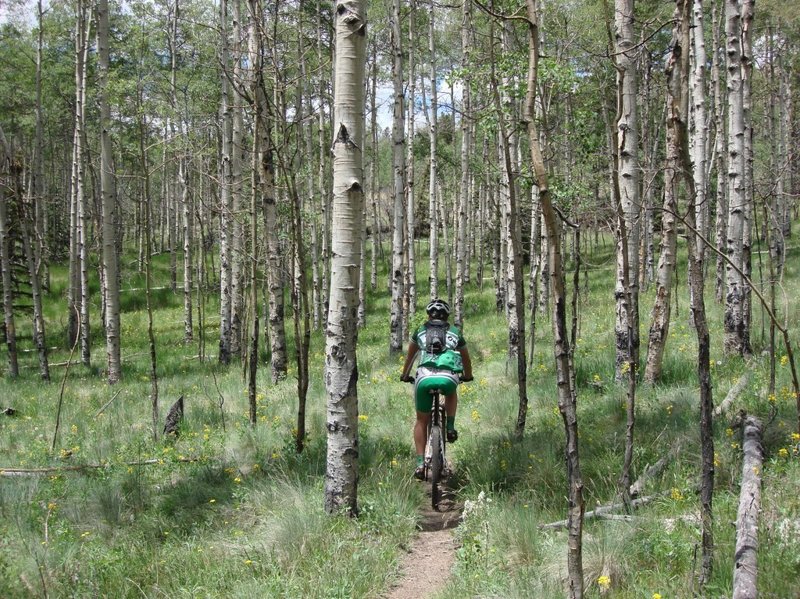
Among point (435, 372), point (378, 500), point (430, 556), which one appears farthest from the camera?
point (435, 372)

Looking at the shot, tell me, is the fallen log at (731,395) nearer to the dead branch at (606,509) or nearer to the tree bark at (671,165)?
the tree bark at (671,165)

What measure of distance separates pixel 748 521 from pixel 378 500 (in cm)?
243

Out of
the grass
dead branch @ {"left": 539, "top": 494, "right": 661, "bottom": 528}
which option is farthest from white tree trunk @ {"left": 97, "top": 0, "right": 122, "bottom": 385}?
dead branch @ {"left": 539, "top": 494, "right": 661, "bottom": 528}

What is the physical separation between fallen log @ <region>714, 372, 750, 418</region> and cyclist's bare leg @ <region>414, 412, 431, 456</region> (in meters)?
2.38

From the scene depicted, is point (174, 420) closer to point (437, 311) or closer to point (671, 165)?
point (437, 311)

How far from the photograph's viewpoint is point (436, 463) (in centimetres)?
496

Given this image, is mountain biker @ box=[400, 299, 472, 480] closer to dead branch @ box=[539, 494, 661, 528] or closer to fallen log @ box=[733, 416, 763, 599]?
dead branch @ box=[539, 494, 661, 528]

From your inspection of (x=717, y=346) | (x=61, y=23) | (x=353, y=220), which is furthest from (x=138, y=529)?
(x=61, y=23)

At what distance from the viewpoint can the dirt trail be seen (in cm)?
367

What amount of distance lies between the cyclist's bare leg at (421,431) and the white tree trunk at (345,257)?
0.98 m

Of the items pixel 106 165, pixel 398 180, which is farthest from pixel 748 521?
pixel 106 165

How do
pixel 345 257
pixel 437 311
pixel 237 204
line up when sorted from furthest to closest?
pixel 237 204 → pixel 437 311 → pixel 345 257

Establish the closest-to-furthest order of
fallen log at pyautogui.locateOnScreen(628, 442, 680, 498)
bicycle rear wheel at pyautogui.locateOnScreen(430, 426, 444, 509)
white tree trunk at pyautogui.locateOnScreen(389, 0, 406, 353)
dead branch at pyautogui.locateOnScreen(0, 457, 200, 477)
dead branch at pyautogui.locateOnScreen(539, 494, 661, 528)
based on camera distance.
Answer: dead branch at pyautogui.locateOnScreen(539, 494, 661, 528), fallen log at pyautogui.locateOnScreen(628, 442, 680, 498), bicycle rear wheel at pyautogui.locateOnScreen(430, 426, 444, 509), dead branch at pyautogui.locateOnScreen(0, 457, 200, 477), white tree trunk at pyautogui.locateOnScreen(389, 0, 406, 353)

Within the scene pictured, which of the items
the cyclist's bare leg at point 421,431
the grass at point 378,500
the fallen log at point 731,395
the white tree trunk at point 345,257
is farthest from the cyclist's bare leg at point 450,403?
the fallen log at point 731,395
